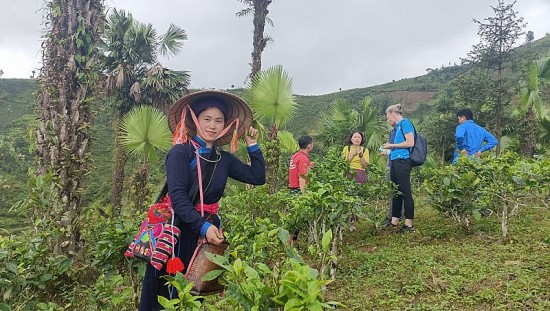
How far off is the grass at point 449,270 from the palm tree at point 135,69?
860 centimetres

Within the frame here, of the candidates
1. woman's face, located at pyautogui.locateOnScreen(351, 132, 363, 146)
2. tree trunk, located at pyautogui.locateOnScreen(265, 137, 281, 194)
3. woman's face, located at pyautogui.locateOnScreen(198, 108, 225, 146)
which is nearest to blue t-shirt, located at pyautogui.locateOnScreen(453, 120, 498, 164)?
woman's face, located at pyautogui.locateOnScreen(351, 132, 363, 146)

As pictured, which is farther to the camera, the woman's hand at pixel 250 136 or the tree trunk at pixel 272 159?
the tree trunk at pixel 272 159

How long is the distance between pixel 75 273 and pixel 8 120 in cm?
3428

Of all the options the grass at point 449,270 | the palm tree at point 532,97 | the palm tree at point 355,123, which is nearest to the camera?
the grass at point 449,270

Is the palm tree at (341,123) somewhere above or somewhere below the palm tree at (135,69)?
below

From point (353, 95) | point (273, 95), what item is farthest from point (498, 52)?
point (353, 95)

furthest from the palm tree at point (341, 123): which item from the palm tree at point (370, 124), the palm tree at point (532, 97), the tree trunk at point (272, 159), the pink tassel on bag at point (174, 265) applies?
the pink tassel on bag at point (174, 265)

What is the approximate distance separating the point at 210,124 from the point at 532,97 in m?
11.0

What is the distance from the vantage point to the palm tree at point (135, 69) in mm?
11742

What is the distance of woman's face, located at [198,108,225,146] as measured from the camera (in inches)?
86.7

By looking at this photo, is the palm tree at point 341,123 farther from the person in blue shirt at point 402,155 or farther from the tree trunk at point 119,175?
the person in blue shirt at point 402,155

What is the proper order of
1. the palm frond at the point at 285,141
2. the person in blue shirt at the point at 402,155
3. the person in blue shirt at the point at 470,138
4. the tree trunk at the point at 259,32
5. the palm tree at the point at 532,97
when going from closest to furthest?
the person in blue shirt at the point at 402,155 < the person in blue shirt at the point at 470,138 < the palm frond at the point at 285,141 < the tree trunk at the point at 259,32 < the palm tree at the point at 532,97

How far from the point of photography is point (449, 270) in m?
3.42

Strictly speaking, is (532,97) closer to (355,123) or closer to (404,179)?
(355,123)
